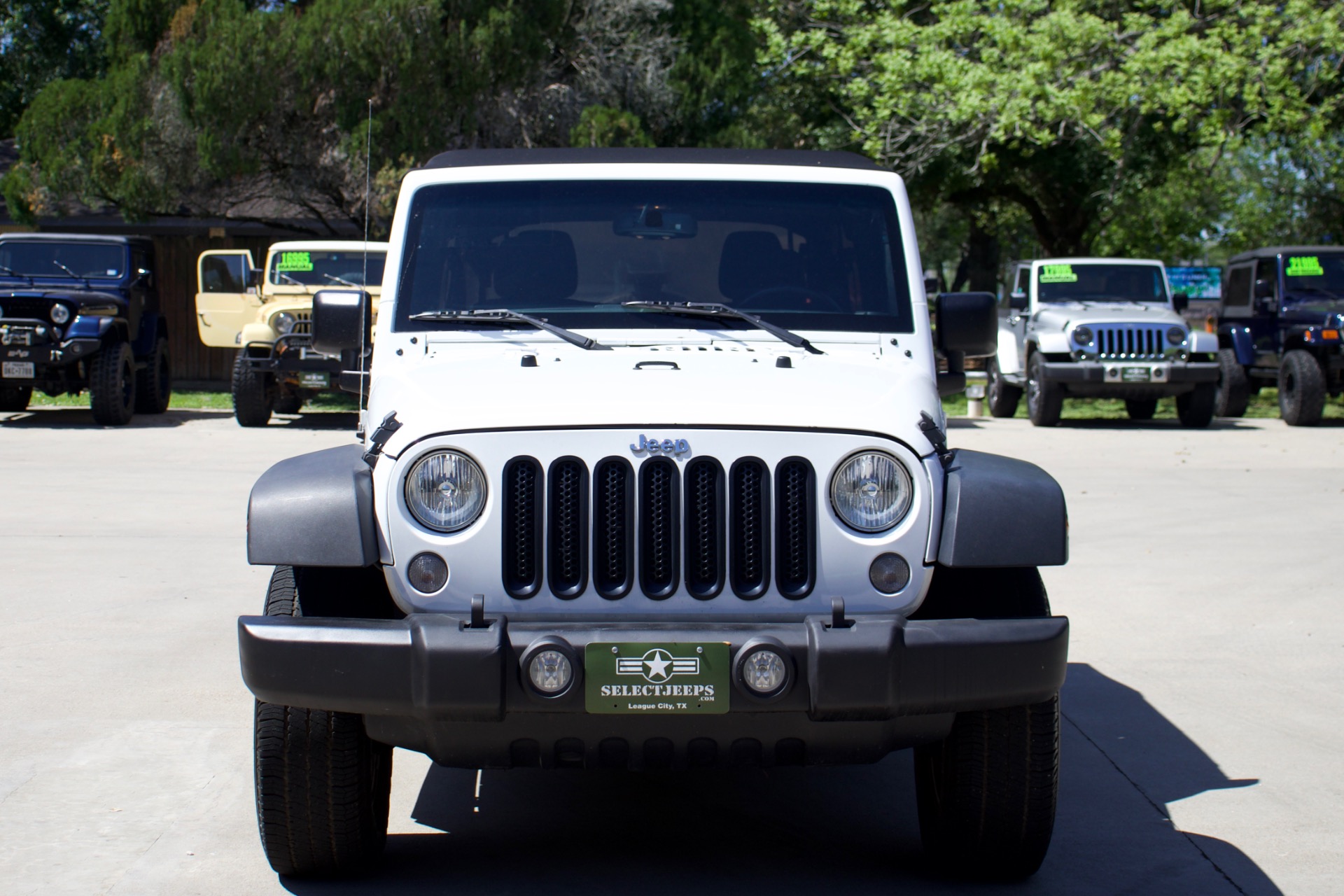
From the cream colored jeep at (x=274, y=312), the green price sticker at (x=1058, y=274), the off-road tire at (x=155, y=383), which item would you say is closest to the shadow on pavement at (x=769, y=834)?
the cream colored jeep at (x=274, y=312)

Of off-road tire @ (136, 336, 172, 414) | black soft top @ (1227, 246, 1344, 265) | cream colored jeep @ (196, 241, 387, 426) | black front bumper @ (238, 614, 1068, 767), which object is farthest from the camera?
black soft top @ (1227, 246, 1344, 265)

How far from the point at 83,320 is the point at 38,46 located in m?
20.9

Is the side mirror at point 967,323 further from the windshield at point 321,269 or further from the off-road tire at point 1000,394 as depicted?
the off-road tire at point 1000,394

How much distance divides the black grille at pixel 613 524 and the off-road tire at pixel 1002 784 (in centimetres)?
90

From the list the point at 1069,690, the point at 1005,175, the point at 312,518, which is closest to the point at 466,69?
the point at 1005,175

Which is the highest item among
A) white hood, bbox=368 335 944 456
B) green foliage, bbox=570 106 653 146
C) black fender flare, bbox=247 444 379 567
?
green foliage, bbox=570 106 653 146

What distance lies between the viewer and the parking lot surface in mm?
3725

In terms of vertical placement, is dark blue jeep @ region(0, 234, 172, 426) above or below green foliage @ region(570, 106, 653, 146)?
below

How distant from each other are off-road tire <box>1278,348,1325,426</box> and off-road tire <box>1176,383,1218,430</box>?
35.8 inches

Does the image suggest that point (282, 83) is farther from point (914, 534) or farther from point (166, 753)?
point (914, 534)

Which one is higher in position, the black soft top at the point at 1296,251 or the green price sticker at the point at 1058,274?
the black soft top at the point at 1296,251

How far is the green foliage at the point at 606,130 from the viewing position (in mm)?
19250

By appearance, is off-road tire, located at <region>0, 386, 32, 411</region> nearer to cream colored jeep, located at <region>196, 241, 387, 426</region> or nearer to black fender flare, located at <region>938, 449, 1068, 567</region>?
cream colored jeep, located at <region>196, 241, 387, 426</region>

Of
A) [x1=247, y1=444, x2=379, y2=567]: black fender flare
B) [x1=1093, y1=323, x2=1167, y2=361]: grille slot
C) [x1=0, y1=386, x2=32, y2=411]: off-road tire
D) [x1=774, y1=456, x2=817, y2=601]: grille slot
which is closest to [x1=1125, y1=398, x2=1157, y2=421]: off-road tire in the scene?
[x1=1093, y1=323, x2=1167, y2=361]: grille slot
